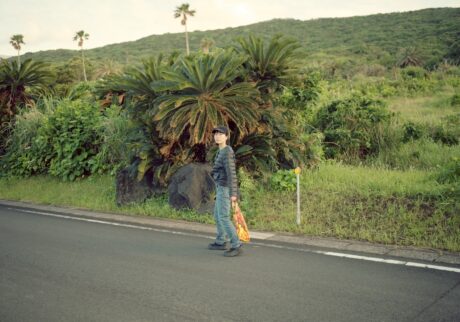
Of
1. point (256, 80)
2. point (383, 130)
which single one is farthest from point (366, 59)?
point (256, 80)

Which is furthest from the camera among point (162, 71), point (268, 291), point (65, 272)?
point (162, 71)

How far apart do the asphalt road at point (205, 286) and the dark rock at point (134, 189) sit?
3251mm

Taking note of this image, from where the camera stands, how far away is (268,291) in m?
5.36

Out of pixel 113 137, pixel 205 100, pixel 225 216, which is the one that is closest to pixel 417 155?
pixel 205 100

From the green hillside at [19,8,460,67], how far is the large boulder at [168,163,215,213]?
1642cm

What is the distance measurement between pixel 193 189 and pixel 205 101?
6.42 ft

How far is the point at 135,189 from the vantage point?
11078 mm

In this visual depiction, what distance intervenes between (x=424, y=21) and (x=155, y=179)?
5515 centimetres

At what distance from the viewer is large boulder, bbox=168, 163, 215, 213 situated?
9.67 m

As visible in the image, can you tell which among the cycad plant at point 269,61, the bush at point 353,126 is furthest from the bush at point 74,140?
the bush at point 353,126

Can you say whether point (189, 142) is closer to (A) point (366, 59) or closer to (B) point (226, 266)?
(B) point (226, 266)

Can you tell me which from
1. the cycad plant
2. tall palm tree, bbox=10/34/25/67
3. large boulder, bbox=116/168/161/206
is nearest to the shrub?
the cycad plant

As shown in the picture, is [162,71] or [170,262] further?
[162,71]

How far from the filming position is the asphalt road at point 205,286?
4.78m
